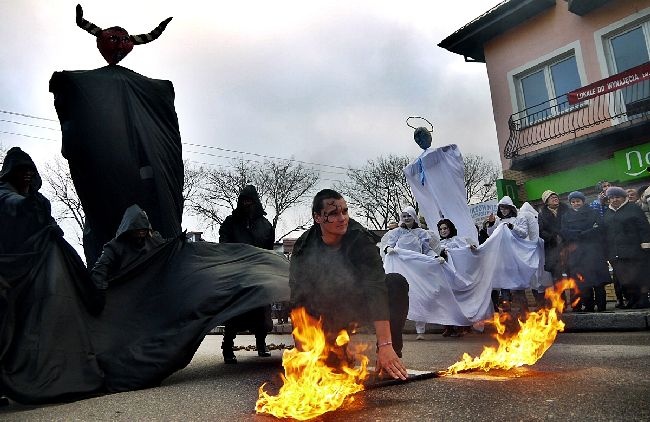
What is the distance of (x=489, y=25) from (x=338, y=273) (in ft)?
54.7

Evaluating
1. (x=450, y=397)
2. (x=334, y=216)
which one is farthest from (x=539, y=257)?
(x=450, y=397)

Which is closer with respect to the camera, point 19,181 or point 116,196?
point 19,181

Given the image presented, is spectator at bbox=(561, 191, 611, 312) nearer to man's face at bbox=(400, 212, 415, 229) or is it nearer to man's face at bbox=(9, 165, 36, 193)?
man's face at bbox=(400, 212, 415, 229)

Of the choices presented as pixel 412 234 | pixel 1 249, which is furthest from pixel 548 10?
pixel 1 249

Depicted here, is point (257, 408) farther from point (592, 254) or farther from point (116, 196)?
point (592, 254)

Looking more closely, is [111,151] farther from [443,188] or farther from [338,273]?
[443,188]

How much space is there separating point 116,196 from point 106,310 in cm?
183

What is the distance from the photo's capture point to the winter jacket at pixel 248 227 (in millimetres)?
7125

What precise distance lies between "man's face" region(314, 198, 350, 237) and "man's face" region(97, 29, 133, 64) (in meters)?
4.58

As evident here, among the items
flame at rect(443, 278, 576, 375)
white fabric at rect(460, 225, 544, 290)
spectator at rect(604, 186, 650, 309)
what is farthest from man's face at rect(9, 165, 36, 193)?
spectator at rect(604, 186, 650, 309)

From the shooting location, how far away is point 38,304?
459cm

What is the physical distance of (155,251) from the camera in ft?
18.5

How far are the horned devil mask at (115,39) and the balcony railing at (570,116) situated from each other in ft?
37.8

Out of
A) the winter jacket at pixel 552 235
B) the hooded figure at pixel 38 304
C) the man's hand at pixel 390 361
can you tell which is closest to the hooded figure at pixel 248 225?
the hooded figure at pixel 38 304
